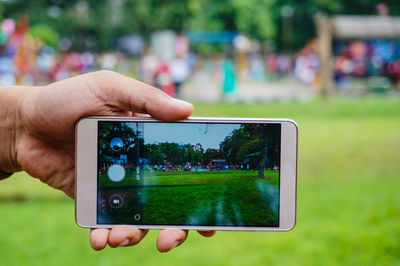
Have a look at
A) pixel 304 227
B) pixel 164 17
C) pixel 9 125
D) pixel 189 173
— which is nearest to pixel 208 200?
pixel 189 173

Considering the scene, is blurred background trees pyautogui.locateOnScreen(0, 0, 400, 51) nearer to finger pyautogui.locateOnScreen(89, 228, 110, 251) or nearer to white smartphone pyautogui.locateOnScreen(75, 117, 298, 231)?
white smartphone pyautogui.locateOnScreen(75, 117, 298, 231)

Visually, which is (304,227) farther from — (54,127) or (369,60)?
(369,60)

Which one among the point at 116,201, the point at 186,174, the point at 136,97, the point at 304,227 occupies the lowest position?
the point at 304,227

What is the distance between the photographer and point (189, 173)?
218 cm

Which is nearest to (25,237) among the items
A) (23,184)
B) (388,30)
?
(23,184)

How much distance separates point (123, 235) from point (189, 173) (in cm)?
33

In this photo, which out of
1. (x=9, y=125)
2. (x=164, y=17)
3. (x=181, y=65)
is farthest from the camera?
(x=164, y=17)

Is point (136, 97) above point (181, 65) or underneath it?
underneath

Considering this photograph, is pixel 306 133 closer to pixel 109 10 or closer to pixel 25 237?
pixel 25 237

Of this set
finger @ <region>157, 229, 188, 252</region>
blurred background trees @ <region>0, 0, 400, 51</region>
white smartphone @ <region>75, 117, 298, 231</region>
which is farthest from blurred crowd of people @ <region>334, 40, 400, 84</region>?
finger @ <region>157, 229, 188, 252</region>

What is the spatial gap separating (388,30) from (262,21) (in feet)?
41.7

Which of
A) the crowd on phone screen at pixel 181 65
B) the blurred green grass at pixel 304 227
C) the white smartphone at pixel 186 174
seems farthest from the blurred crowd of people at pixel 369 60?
the white smartphone at pixel 186 174

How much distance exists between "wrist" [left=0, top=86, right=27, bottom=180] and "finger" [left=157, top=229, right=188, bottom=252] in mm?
907

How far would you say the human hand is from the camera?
2.13m
